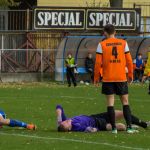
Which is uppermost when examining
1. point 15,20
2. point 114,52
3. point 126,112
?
point 15,20

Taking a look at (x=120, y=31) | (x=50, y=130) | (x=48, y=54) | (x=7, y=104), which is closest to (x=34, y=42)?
(x=48, y=54)

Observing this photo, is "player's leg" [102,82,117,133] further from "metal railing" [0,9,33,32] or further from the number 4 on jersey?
"metal railing" [0,9,33,32]

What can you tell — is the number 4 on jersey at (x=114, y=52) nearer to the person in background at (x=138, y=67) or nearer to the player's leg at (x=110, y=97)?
the player's leg at (x=110, y=97)

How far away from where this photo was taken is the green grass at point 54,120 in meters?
11.9

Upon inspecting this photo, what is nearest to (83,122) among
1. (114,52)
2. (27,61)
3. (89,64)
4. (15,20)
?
(114,52)

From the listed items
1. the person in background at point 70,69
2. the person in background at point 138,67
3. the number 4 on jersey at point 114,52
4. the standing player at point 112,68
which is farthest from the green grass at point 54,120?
the person in background at point 138,67

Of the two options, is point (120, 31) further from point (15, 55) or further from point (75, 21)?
point (15, 55)

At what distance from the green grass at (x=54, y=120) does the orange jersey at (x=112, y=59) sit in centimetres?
109

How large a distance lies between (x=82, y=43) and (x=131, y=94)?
1386 cm

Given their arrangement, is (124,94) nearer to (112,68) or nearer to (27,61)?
(112,68)

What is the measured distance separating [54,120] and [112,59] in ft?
12.7

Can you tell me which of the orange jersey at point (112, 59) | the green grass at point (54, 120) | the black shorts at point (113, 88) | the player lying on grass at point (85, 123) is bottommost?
the green grass at point (54, 120)

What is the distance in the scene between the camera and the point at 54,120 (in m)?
16.8

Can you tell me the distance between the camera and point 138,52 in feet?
133
